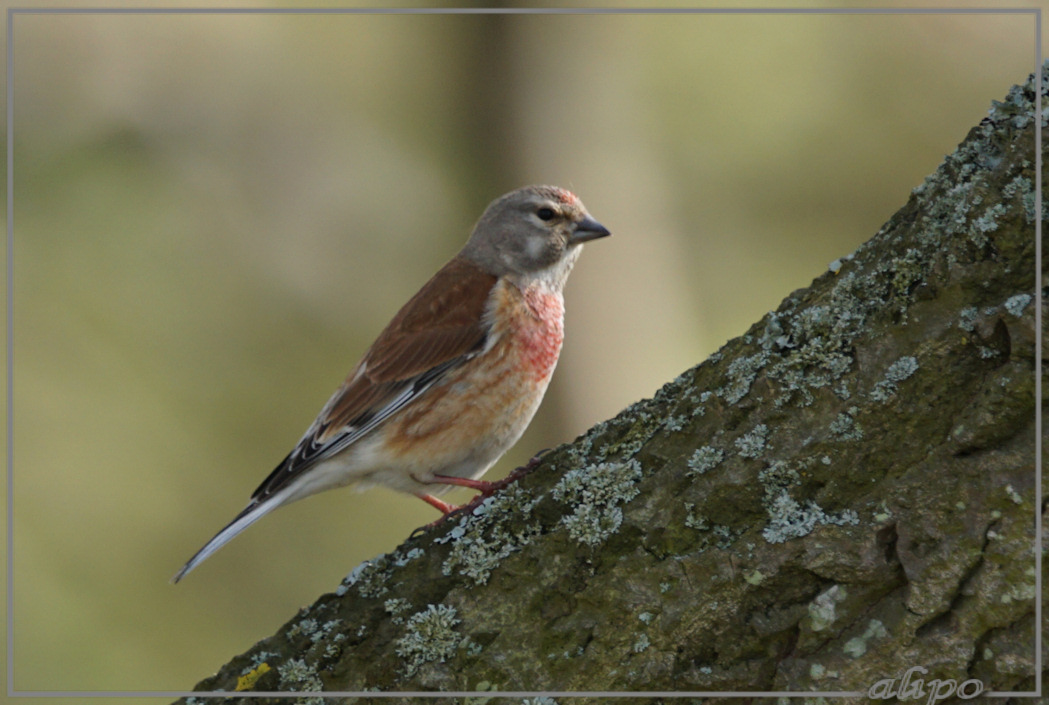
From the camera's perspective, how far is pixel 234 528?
362cm

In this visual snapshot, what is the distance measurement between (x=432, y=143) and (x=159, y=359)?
2522mm

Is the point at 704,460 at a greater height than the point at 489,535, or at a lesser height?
greater

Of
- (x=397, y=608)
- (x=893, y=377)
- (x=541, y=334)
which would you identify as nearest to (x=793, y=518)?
(x=893, y=377)

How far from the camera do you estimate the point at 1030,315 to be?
1.95 m

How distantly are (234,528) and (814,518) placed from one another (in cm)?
228

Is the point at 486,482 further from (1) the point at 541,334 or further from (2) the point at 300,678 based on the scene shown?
(2) the point at 300,678

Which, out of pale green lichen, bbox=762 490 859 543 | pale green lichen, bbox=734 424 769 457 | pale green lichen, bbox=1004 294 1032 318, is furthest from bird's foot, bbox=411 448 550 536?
pale green lichen, bbox=1004 294 1032 318

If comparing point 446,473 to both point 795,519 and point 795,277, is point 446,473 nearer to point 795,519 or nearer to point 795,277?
point 795,519

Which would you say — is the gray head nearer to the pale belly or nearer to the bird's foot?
the pale belly

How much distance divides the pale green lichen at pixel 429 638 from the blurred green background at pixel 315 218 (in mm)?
3777

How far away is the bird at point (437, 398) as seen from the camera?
402cm

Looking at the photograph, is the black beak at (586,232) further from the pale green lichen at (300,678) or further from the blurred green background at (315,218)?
the pale green lichen at (300,678)

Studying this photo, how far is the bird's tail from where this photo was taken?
352 centimetres

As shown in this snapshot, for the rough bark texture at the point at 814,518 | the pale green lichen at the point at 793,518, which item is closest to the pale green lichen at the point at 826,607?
the rough bark texture at the point at 814,518
